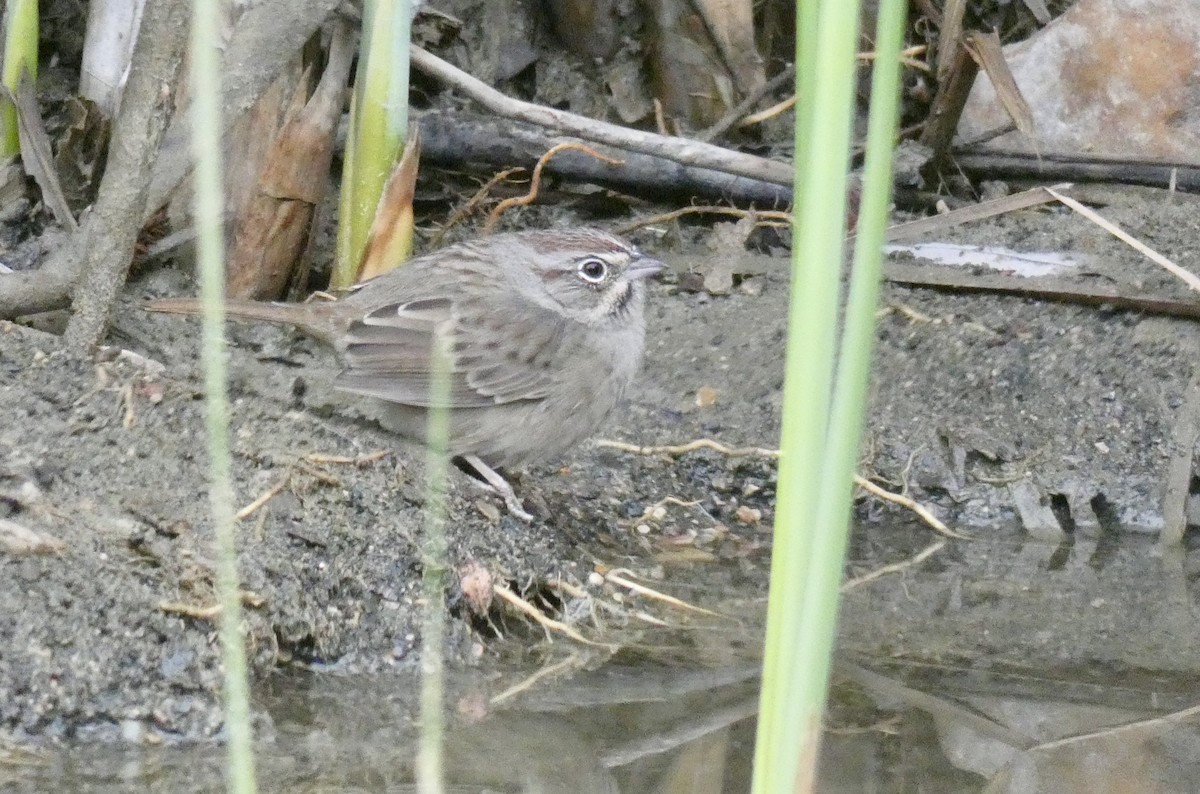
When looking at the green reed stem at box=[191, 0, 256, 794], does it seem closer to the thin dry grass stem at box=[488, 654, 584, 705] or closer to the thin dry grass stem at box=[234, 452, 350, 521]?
the thin dry grass stem at box=[488, 654, 584, 705]

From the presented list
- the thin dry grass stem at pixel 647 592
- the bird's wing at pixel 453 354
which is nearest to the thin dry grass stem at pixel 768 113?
the bird's wing at pixel 453 354

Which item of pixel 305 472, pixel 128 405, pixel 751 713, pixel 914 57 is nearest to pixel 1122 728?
pixel 751 713

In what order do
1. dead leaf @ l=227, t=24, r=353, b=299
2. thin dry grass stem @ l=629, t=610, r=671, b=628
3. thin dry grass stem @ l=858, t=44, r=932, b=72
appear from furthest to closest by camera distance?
1. thin dry grass stem @ l=858, t=44, r=932, b=72
2. dead leaf @ l=227, t=24, r=353, b=299
3. thin dry grass stem @ l=629, t=610, r=671, b=628

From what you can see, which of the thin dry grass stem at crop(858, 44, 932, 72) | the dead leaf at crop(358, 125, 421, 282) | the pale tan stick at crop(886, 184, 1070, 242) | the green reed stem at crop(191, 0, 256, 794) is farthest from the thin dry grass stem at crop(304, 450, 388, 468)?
the thin dry grass stem at crop(858, 44, 932, 72)

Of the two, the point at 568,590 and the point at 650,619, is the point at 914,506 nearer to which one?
the point at 650,619

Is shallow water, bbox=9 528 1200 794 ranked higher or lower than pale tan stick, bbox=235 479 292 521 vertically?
lower

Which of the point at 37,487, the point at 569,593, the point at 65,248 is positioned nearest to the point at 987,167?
the point at 569,593
